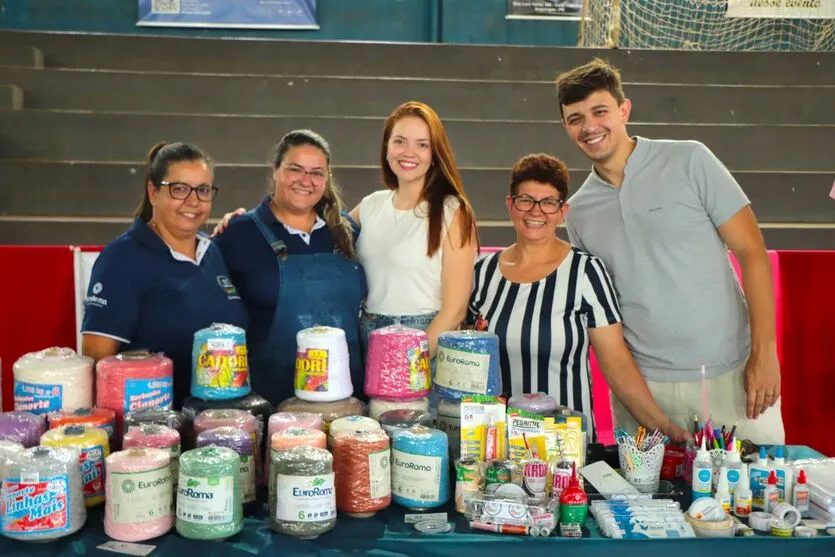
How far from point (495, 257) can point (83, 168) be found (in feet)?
10.6

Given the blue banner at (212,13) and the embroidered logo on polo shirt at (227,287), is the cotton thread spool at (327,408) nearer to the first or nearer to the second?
the embroidered logo on polo shirt at (227,287)

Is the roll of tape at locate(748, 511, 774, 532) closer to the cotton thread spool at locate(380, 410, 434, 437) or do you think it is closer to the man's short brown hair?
the cotton thread spool at locate(380, 410, 434, 437)

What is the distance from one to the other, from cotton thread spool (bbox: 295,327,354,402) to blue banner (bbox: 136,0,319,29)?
21.0 feet

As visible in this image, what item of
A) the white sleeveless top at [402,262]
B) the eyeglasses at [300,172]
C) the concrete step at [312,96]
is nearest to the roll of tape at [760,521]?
the white sleeveless top at [402,262]

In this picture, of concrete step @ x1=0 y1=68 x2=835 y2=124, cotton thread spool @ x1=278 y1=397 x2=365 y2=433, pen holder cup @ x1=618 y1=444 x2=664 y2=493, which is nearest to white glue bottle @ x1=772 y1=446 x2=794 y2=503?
pen holder cup @ x1=618 y1=444 x2=664 y2=493

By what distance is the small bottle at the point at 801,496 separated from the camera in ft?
5.15

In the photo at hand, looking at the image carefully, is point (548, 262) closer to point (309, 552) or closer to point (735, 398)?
point (735, 398)

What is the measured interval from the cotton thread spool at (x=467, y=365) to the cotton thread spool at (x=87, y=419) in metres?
0.69

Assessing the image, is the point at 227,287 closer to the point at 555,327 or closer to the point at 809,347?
the point at 555,327

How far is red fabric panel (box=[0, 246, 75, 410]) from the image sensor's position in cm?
320

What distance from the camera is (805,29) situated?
733cm

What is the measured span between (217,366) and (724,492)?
41.9 inches

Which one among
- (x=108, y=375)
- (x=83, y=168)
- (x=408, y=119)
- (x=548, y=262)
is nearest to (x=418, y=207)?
(x=408, y=119)

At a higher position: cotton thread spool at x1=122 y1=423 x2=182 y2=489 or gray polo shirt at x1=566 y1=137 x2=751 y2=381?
gray polo shirt at x1=566 y1=137 x2=751 y2=381
